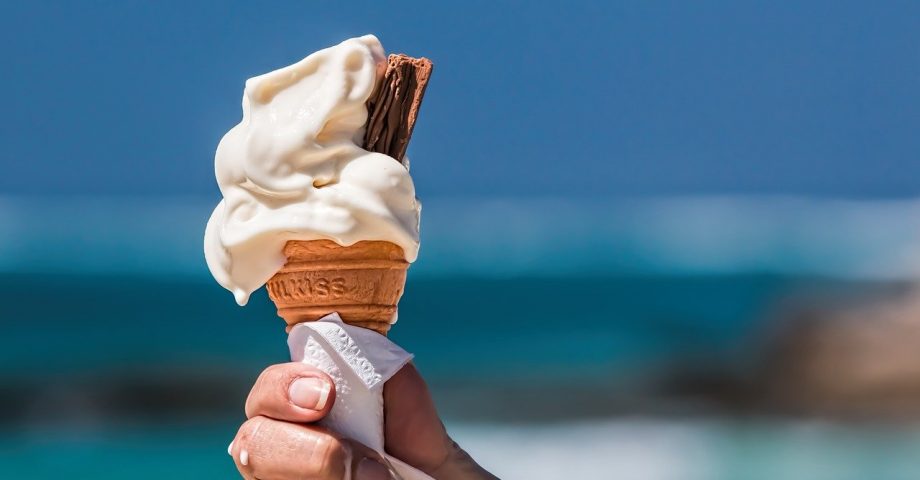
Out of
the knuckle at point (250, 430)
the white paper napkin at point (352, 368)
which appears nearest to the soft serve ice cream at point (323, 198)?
the white paper napkin at point (352, 368)

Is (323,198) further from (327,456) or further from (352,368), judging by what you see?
(327,456)

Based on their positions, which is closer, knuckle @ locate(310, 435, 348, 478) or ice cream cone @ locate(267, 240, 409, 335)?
knuckle @ locate(310, 435, 348, 478)

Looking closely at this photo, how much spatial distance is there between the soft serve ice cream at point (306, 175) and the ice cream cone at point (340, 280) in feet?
0.10

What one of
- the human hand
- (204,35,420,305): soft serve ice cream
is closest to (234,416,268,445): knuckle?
the human hand

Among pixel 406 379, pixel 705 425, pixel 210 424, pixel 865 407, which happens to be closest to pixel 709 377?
pixel 705 425

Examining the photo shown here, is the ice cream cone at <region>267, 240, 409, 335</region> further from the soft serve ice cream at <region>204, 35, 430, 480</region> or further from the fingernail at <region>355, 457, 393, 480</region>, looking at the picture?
the fingernail at <region>355, 457, 393, 480</region>

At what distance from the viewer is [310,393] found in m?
1.84

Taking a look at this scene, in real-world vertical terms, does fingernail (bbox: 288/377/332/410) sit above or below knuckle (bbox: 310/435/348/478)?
above

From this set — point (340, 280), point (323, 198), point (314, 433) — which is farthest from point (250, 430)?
point (323, 198)

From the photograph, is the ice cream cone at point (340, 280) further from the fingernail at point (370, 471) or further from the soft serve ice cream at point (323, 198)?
the fingernail at point (370, 471)

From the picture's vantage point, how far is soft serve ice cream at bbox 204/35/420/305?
1.85 meters

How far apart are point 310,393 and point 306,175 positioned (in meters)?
0.37

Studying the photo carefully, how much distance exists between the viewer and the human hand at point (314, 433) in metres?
1.81

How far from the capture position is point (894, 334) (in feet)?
22.1
